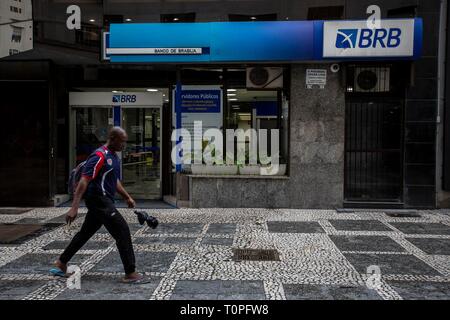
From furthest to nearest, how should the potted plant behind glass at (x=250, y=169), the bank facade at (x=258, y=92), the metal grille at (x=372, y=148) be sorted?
the potted plant behind glass at (x=250, y=169), the metal grille at (x=372, y=148), the bank facade at (x=258, y=92)

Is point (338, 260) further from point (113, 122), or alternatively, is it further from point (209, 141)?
point (113, 122)

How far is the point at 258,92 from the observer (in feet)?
38.0

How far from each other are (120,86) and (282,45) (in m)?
4.06

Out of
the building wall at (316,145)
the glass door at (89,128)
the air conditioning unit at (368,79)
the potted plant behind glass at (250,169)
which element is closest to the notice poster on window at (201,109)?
the potted plant behind glass at (250,169)

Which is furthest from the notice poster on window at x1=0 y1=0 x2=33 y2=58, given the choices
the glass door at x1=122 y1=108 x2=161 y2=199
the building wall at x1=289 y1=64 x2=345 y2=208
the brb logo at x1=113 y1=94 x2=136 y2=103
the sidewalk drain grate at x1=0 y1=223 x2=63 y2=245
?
the building wall at x1=289 y1=64 x2=345 y2=208

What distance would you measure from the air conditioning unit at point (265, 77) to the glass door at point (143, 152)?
7.89 feet

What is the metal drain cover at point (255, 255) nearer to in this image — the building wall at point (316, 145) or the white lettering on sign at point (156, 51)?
the building wall at point (316, 145)

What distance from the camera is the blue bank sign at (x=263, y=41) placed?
406 inches

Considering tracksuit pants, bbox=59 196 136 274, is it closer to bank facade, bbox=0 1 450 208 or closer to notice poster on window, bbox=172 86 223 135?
bank facade, bbox=0 1 450 208

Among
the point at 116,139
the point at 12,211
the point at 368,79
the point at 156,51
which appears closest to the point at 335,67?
the point at 368,79

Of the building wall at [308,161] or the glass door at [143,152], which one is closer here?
the building wall at [308,161]

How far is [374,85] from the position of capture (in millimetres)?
11164

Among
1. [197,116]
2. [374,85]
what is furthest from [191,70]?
[374,85]

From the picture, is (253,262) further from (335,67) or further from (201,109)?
(335,67)
